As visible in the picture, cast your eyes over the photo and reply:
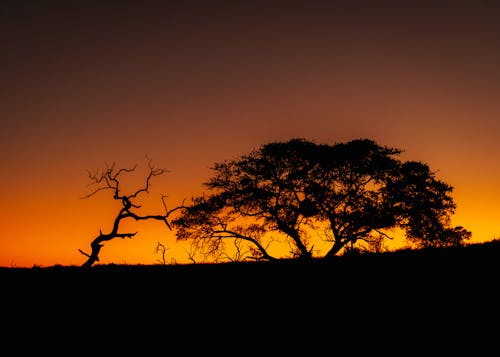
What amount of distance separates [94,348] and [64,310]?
2.79m

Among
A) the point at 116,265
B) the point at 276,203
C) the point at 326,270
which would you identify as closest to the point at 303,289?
the point at 326,270

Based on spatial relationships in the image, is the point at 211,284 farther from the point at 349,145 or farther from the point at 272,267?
the point at 349,145

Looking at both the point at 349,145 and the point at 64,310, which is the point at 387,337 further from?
the point at 349,145

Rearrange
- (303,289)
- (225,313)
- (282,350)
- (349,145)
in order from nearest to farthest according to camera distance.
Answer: (282,350) → (225,313) → (303,289) → (349,145)

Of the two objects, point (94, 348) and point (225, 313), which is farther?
point (225, 313)

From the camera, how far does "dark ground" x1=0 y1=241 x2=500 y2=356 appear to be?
9.91m

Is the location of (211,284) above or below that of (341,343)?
above

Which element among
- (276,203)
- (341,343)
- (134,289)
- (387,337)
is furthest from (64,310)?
(276,203)

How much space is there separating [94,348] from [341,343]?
4875 millimetres

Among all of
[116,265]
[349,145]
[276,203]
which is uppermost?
[349,145]

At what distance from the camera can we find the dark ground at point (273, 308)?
9914 millimetres

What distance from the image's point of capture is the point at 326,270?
15117 mm

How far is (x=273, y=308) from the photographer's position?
1224 cm

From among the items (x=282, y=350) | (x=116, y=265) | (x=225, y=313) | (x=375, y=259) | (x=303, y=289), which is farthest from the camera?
(x=116, y=265)
